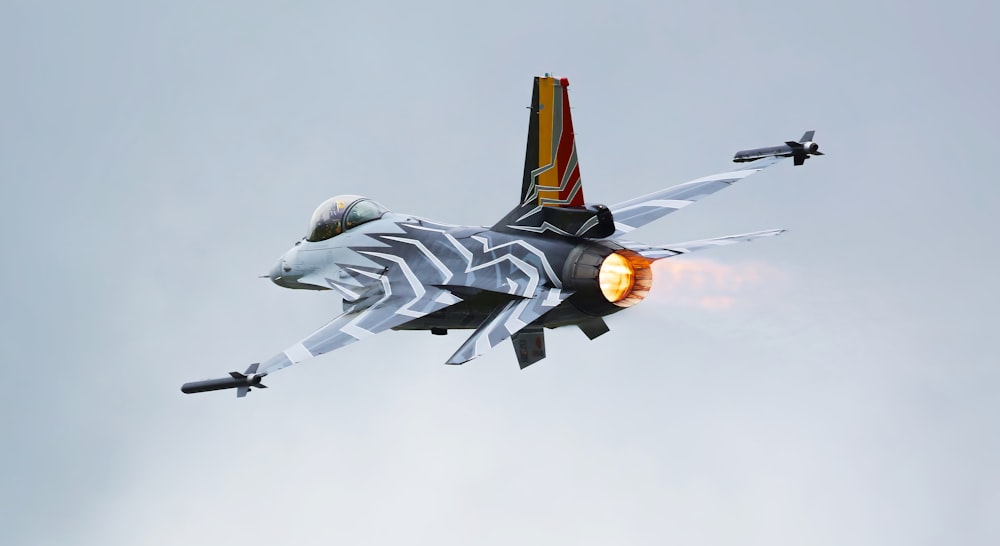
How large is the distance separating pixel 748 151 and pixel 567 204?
21.9ft

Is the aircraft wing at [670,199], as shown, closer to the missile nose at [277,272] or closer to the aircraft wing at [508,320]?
the aircraft wing at [508,320]

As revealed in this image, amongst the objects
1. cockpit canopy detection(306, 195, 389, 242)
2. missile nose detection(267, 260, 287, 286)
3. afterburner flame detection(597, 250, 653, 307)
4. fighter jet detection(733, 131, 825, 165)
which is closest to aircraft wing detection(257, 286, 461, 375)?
cockpit canopy detection(306, 195, 389, 242)

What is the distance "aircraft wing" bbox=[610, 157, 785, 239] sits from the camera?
34.0m

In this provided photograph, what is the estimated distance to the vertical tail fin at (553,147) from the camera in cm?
3170

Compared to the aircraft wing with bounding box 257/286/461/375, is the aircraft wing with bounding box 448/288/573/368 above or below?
below

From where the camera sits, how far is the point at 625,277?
31.0m

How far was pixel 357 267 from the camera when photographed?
35375 mm

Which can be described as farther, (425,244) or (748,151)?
(748,151)

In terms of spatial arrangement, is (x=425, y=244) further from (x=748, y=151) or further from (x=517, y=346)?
(x=748, y=151)

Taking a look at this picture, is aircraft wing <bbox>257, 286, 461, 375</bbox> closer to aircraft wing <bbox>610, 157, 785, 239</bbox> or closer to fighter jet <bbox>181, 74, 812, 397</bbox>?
fighter jet <bbox>181, 74, 812, 397</bbox>

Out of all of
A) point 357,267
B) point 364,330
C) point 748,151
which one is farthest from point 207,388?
point 748,151

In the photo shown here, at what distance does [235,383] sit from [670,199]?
9.77 metres

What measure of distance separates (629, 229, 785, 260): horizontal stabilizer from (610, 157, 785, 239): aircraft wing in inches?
71.8

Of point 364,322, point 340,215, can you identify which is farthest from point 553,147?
point 340,215
